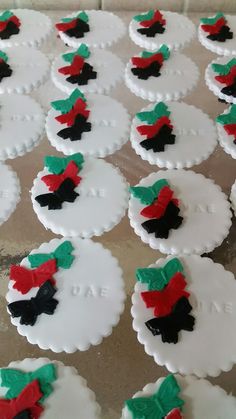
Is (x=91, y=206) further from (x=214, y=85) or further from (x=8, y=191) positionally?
(x=214, y=85)

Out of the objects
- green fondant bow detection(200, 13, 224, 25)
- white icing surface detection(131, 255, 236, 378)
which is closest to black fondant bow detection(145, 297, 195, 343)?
white icing surface detection(131, 255, 236, 378)

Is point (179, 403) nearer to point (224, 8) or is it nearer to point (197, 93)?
point (197, 93)

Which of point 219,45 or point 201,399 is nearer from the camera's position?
point 201,399

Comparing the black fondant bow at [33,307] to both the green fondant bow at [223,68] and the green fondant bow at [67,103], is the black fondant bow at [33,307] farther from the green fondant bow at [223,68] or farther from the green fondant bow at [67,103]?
the green fondant bow at [223,68]

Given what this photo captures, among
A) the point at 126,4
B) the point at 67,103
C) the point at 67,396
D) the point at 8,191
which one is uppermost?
the point at 126,4

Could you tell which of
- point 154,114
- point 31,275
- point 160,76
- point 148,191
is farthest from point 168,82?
point 31,275

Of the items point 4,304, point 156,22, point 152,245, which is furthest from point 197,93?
point 4,304

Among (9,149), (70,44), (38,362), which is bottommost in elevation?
(38,362)

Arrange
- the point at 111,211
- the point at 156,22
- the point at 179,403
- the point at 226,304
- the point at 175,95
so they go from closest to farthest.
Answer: the point at 179,403, the point at 226,304, the point at 111,211, the point at 175,95, the point at 156,22
